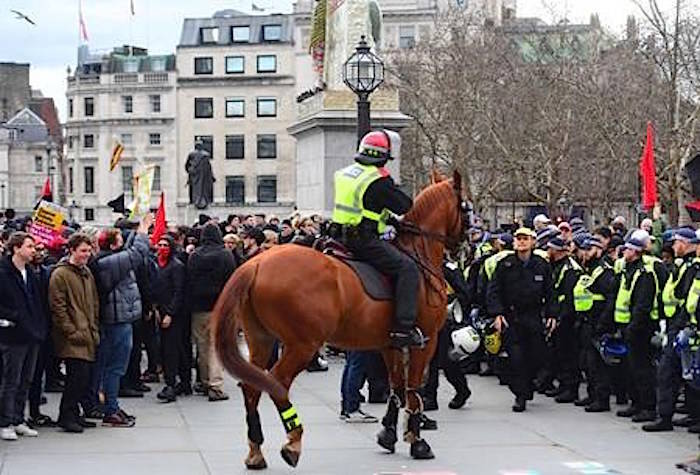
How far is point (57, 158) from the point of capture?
129875 mm

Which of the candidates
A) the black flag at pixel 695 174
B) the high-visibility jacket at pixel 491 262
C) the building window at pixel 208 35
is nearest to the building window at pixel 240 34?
the building window at pixel 208 35

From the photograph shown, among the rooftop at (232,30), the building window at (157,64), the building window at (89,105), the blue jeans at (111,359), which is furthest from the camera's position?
the building window at (157,64)

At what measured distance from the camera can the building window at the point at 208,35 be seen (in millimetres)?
102375

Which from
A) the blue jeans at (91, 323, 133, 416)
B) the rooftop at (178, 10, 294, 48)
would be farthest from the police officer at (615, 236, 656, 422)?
the rooftop at (178, 10, 294, 48)

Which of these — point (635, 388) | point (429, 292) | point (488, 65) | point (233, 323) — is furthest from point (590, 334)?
point (488, 65)

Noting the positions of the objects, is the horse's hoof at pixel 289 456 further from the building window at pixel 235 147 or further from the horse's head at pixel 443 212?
the building window at pixel 235 147

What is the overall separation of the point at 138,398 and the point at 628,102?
1115 inches

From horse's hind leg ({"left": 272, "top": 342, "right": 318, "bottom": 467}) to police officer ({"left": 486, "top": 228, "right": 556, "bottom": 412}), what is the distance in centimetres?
426

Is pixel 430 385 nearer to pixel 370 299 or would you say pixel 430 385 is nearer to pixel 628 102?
pixel 370 299

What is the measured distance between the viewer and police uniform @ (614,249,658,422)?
14.5 metres

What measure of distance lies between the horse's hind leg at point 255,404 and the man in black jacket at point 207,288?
4.47 m

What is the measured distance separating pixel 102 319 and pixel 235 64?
8846 cm

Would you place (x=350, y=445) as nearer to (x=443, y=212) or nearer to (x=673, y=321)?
(x=443, y=212)

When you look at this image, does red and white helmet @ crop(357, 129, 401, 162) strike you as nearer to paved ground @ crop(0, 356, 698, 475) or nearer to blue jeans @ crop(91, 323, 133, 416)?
paved ground @ crop(0, 356, 698, 475)
